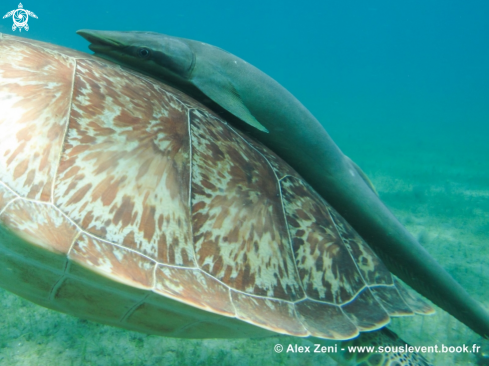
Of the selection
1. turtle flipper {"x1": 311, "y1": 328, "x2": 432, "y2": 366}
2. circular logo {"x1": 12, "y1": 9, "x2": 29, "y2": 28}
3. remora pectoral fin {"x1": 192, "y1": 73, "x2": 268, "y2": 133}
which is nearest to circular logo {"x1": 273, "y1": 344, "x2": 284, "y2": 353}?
turtle flipper {"x1": 311, "y1": 328, "x2": 432, "y2": 366}

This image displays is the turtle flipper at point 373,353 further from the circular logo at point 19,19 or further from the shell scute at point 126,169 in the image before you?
the circular logo at point 19,19

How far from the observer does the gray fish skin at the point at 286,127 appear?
1810 millimetres

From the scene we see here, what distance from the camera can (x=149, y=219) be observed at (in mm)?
1296

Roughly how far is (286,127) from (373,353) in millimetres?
1364

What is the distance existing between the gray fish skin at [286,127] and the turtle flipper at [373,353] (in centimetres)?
57

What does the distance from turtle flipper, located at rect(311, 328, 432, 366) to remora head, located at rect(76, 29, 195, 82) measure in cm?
168

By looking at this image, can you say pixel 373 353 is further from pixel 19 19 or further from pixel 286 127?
pixel 19 19

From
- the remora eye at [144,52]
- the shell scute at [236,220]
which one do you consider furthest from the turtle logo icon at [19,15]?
the shell scute at [236,220]

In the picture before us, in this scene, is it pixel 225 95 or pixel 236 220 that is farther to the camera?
pixel 225 95

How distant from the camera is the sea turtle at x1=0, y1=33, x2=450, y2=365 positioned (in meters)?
1.18

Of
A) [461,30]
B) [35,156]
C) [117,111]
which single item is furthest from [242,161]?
[461,30]

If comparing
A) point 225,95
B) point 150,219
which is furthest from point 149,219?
point 225,95

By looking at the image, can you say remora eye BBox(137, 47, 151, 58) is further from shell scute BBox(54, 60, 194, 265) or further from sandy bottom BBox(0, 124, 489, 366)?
sandy bottom BBox(0, 124, 489, 366)

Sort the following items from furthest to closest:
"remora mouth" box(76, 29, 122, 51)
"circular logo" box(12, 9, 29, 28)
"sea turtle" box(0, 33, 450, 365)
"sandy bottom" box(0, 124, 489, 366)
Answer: "circular logo" box(12, 9, 29, 28) → "sandy bottom" box(0, 124, 489, 366) → "remora mouth" box(76, 29, 122, 51) → "sea turtle" box(0, 33, 450, 365)
